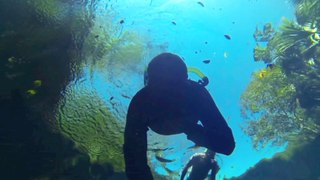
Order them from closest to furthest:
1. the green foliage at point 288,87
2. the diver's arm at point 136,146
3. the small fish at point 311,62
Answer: the diver's arm at point 136,146 → the green foliage at point 288,87 → the small fish at point 311,62

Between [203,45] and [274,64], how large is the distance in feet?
11.3

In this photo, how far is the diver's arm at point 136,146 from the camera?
3.46m

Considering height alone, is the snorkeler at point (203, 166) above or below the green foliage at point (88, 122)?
below

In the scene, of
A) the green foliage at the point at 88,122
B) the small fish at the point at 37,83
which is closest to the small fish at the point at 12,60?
the small fish at the point at 37,83

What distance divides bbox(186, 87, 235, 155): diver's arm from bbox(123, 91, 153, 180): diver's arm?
630 millimetres

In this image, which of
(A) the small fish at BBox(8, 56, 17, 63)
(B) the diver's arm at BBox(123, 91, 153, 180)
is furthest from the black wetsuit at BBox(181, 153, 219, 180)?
(A) the small fish at BBox(8, 56, 17, 63)

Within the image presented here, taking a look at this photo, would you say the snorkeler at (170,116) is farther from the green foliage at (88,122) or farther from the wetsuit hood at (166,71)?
the green foliage at (88,122)

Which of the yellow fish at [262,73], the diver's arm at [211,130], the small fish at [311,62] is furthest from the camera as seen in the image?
the yellow fish at [262,73]

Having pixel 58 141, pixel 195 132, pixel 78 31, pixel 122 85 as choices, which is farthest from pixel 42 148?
pixel 195 132

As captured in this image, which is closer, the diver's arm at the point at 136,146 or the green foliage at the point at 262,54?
the diver's arm at the point at 136,146

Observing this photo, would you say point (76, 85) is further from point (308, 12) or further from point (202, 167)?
point (308, 12)

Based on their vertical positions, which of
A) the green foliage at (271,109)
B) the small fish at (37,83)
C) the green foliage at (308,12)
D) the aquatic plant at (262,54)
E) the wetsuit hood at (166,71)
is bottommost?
the wetsuit hood at (166,71)

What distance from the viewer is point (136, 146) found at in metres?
3.49

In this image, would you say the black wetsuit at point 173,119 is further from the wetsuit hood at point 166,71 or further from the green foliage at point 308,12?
the green foliage at point 308,12
